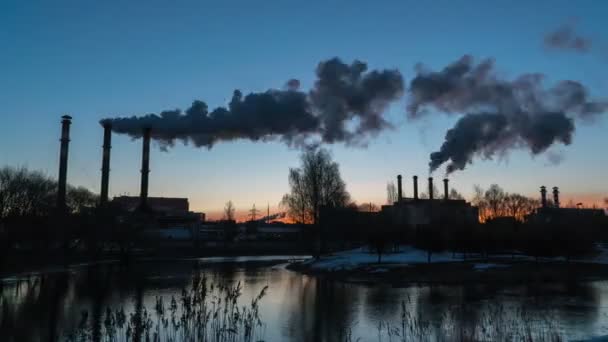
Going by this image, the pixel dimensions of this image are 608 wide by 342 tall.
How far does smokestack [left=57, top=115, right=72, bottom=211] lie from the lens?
75.6 m

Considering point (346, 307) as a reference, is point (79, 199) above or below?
above

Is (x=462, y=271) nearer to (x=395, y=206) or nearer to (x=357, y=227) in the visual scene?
(x=357, y=227)

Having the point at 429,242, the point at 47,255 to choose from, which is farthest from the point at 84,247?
the point at 429,242

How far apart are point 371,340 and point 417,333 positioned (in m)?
1.44

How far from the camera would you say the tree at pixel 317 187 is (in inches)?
2847

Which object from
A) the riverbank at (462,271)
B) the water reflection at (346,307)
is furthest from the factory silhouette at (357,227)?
the water reflection at (346,307)

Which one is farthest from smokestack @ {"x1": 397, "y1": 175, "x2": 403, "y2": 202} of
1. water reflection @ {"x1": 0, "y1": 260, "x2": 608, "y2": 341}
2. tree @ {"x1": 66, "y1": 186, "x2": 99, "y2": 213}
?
water reflection @ {"x1": 0, "y1": 260, "x2": 608, "y2": 341}

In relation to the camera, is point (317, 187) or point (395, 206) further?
point (395, 206)

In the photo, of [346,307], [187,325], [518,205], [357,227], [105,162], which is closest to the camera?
[187,325]

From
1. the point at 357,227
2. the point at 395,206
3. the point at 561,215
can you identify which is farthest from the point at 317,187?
the point at 561,215

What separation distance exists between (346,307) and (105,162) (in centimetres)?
Answer: 6876

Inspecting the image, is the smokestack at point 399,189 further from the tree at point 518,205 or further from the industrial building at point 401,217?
the tree at point 518,205

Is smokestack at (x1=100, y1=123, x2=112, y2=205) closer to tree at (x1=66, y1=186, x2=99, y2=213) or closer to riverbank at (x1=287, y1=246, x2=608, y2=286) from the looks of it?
tree at (x1=66, y1=186, x2=99, y2=213)

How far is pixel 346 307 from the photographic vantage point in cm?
2266
